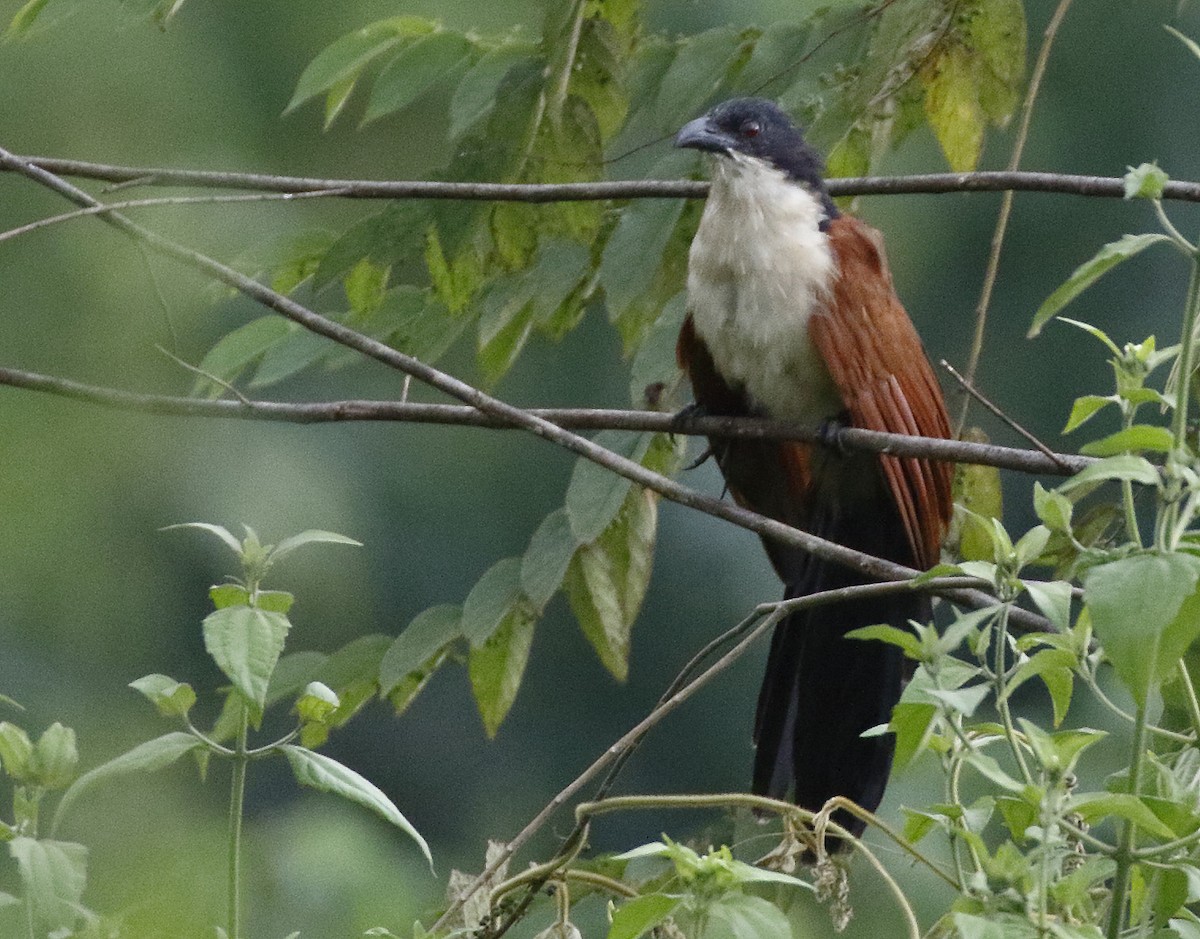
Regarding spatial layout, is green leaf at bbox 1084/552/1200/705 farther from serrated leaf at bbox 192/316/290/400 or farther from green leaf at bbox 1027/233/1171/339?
serrated leaf at bbox 192/316/290/400

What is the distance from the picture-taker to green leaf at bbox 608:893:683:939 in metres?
0.63

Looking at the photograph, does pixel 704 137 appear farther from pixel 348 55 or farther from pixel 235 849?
pixel 235 849

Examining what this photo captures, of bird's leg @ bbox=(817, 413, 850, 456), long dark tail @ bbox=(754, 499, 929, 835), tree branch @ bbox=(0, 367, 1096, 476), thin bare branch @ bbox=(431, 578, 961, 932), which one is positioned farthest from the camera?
long dark tail @ bbox=(754, 499, 929, 835)

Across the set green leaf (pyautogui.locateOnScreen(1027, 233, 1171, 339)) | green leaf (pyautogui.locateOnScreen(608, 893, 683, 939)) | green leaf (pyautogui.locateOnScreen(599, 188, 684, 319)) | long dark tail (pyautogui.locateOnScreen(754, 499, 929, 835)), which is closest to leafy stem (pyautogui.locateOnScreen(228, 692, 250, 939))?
green leaf (pyautogui.locateOnScreen(608, 893, 683, 939))

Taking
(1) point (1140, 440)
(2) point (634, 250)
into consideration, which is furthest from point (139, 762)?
(2) point (634, 250)

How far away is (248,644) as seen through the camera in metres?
0.67

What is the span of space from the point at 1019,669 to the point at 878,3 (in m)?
0.89

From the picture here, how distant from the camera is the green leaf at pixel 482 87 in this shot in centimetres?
143

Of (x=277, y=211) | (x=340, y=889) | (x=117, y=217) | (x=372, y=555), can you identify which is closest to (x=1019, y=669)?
(x=117, y=217)

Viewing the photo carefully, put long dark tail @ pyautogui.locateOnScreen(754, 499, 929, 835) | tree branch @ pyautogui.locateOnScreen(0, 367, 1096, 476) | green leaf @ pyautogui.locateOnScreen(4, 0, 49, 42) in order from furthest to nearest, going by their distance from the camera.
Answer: long dark tail @ pyautogui.locateOnScreen(754, 499, 929, 835) → green leaf @ pyautogui.locateOnScreen(4, 0, 49, 42) → tree branch @ pyautogui.locateOnScreen(0, 367, 1096, 476)

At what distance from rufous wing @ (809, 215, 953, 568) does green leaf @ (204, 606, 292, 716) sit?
116cm

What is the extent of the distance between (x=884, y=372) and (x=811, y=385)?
90 mm

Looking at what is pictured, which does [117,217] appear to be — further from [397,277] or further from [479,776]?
[479,776]

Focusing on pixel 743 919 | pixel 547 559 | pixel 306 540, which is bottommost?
pixel 547 559
